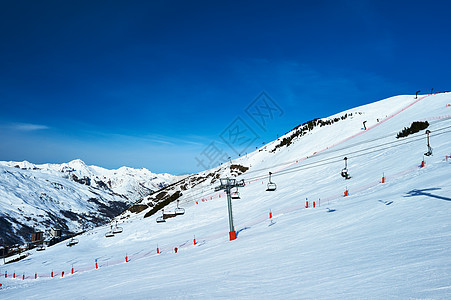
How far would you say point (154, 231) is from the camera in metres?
37.4

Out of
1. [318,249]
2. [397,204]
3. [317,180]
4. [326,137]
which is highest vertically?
[326,137]

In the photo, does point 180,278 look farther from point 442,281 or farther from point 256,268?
point 442,281

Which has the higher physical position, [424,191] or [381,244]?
[424,191]

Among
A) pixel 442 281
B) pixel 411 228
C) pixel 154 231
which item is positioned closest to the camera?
pixel 442 281

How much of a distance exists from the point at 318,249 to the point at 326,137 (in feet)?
203

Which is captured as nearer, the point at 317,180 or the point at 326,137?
the point at 317,180

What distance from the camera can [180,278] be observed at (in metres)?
11.4

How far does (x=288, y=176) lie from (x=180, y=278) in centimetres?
3498

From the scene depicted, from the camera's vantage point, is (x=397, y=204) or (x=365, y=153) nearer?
(x=397, y=204)

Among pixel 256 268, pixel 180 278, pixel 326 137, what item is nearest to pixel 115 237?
pixel 180 278

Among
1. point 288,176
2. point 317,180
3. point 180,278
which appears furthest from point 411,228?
point 288,176

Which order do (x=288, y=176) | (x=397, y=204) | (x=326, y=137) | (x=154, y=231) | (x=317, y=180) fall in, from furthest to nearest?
1. (x=326, y=137)
2. (x=288, y=176)
3. (x=154, y=231)
4. (x=317, y=180)
5. (x=397, y=204)

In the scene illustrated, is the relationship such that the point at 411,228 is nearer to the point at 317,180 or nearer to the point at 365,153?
the point at 317,180

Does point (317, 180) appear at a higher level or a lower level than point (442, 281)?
higher
